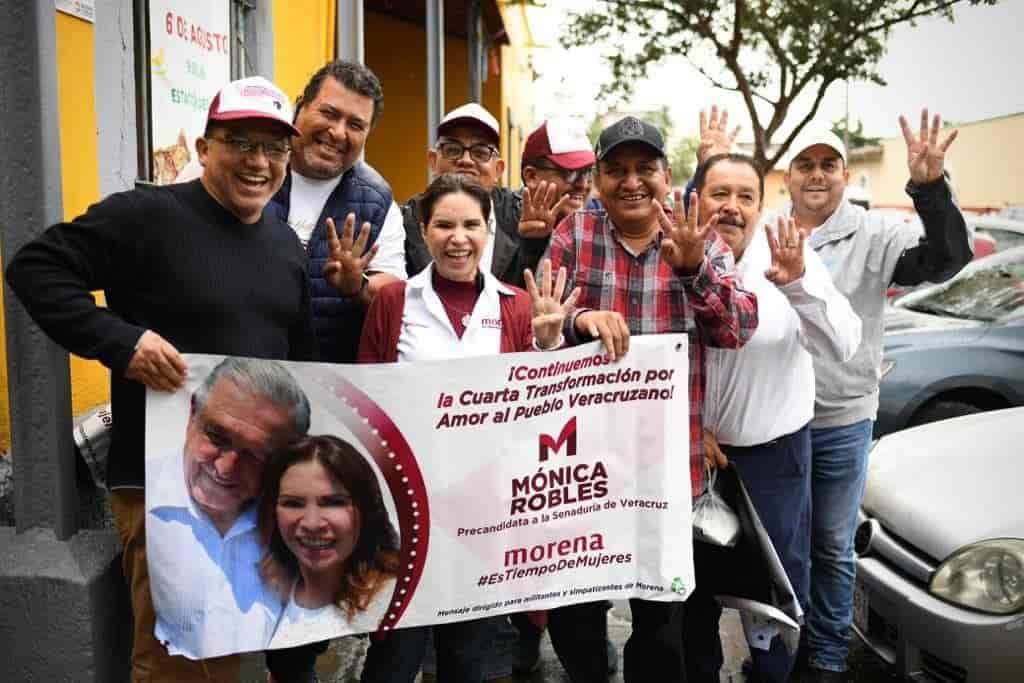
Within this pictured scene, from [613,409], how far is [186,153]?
263cm

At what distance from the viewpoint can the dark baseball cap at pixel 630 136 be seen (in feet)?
10.9

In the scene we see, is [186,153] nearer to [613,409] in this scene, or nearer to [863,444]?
[613,409]

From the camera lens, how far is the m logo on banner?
320cm

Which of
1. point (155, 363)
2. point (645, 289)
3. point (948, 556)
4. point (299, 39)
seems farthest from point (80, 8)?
point (948, 556)

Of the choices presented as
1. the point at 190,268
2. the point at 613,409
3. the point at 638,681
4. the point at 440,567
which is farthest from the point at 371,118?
the point at 638,681

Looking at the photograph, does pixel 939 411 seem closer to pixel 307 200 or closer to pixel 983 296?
pixel 983 296

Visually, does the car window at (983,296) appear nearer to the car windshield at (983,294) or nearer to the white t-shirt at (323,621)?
Result: the car windshield at (983,294)

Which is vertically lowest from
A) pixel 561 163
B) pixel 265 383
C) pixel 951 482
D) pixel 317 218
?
pixel 951 482

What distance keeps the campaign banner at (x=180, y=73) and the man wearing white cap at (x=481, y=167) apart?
48.0 inches

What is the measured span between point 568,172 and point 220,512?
219 centimetres

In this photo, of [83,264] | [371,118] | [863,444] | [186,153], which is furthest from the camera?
[186,153]

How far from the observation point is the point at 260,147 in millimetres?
2859

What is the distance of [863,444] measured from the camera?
4.09 meters

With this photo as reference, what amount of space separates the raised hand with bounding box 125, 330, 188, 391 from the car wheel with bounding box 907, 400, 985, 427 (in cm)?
550
